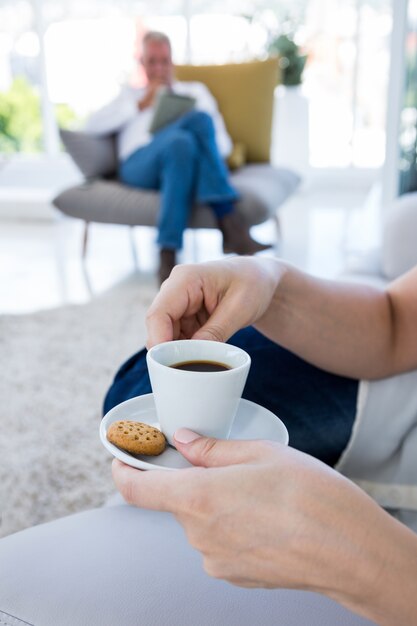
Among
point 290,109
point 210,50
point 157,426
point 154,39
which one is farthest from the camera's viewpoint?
point 210,50

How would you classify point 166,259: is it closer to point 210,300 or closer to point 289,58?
point 210,300

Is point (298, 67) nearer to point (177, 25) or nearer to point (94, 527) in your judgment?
point (177, 25)

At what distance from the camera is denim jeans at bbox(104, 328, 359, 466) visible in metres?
0.91

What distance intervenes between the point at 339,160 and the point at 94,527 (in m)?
5.16

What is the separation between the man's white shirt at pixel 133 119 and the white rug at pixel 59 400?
3.00 feet

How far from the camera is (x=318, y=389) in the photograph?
0.95 meters

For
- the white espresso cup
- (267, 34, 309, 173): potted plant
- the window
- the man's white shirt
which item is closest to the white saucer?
the white espresso cup

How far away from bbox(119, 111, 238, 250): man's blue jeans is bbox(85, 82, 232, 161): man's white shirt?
10.4 inches

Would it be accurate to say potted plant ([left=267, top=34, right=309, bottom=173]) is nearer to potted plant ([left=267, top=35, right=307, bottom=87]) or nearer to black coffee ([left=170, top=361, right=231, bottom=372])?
potted plant ([left=267, top=35, right=307, bottom=87])

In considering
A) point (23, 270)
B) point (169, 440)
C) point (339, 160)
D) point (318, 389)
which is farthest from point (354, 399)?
point (339, 160)

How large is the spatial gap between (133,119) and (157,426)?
3.11 metres

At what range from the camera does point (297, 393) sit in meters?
0.94

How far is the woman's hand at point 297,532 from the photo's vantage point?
0.53 meters

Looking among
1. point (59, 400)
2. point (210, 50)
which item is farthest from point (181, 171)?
point (210, 50)
